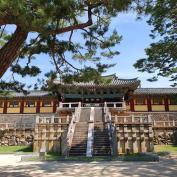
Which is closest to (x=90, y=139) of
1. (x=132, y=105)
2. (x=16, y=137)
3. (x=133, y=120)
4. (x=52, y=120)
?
(x=133, y=120)

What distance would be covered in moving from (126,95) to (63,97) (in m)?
8.36

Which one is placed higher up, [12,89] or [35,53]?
[35,53]

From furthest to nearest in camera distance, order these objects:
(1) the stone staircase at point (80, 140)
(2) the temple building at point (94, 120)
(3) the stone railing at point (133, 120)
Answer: (3) the stone railing at point (133, 120), (2) the temple building at point (94, 120), (1) the stone staircase at point (80, 140)

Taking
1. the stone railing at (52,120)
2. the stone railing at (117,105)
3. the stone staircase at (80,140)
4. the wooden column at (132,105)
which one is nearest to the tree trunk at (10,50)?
the stone staircase at (80,140)

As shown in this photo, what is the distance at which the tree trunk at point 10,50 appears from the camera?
7.59m

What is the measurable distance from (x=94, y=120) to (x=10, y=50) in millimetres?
17352

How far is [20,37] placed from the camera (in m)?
7.76

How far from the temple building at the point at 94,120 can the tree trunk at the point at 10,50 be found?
4055 mm

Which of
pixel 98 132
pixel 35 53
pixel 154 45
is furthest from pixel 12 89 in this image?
pixel 98 132

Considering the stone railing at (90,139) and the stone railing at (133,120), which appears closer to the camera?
the stone railing at (90,139)

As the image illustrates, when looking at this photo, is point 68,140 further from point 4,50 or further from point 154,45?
point 4,50

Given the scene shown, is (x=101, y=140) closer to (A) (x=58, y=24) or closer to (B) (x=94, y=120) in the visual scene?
(B) (x=94, y=120)

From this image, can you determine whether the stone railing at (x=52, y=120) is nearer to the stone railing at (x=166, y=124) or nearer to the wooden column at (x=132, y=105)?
the stone railing at (x=166, y=124)

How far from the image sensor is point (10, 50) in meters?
7.66
